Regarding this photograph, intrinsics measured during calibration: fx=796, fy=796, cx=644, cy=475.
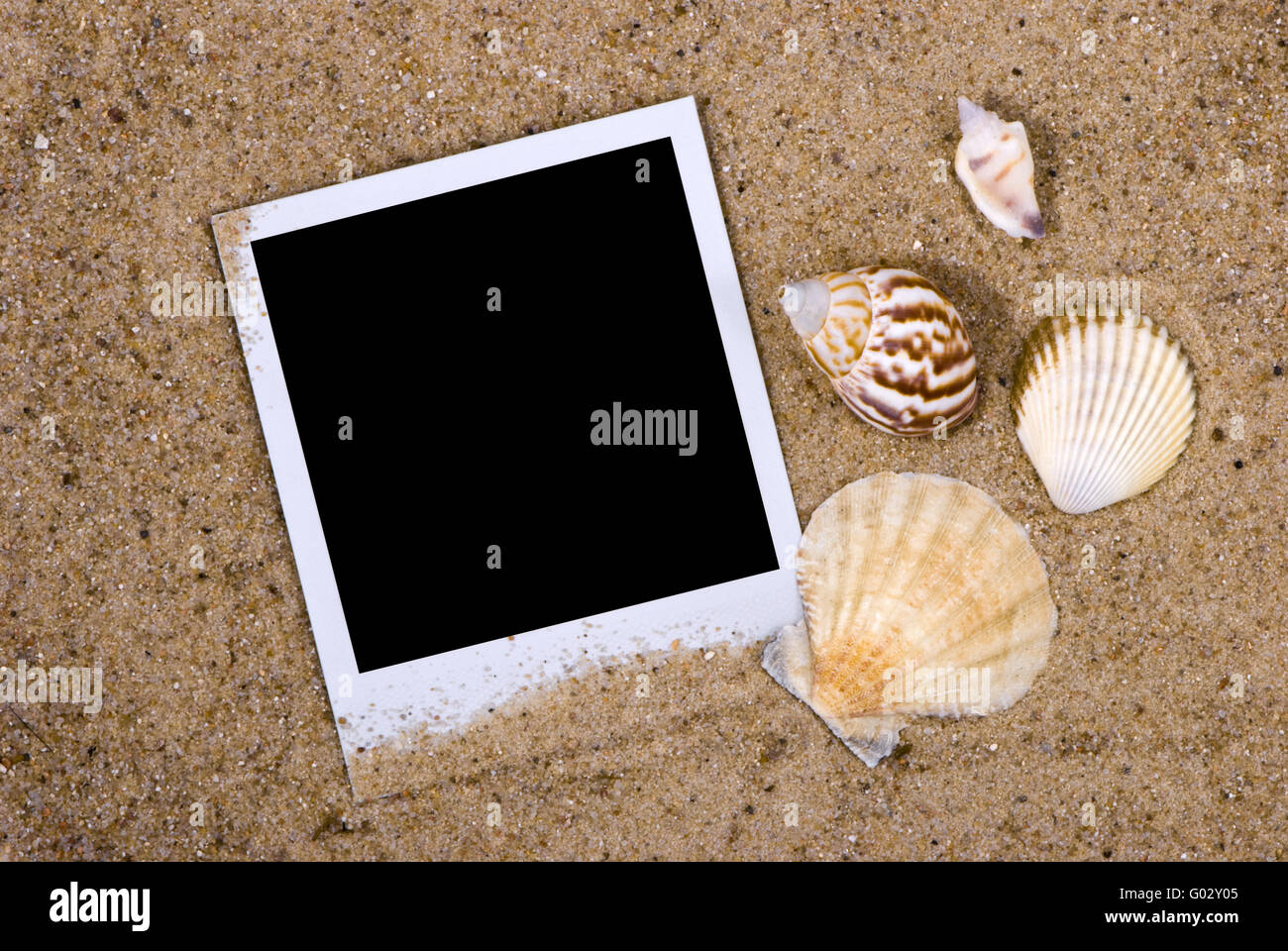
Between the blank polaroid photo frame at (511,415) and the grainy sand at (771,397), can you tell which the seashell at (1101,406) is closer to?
the grainy sand at (771,397)

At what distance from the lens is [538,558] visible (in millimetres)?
1356

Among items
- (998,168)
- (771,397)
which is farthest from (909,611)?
(998,168)

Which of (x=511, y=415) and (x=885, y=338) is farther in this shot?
(x=511, y=415)

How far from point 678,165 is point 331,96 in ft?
1.94

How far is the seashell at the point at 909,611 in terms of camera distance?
1320mm

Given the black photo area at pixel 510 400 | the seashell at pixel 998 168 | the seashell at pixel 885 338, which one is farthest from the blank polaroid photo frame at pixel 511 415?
the seashell at pixel 998 168

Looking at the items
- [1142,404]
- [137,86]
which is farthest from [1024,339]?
[137,86]

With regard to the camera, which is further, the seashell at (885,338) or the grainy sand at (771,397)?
the grainy sand at (771,397)

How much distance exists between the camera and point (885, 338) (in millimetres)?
1239

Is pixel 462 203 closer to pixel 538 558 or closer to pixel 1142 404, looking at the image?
pixel 538 558

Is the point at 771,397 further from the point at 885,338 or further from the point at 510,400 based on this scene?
the point at 510,400

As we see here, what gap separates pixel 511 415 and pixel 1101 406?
38.3 inches

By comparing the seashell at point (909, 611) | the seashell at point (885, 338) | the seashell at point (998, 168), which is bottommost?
the seashell at point (909, 611)

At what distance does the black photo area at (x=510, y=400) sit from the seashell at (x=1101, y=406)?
49cm
